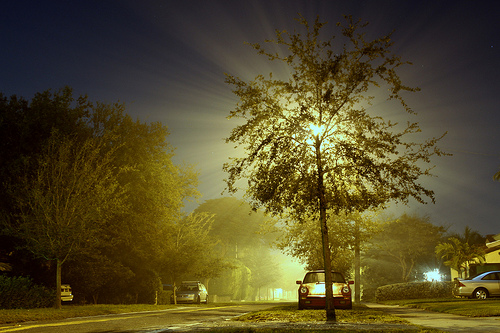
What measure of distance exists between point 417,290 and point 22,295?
101ft

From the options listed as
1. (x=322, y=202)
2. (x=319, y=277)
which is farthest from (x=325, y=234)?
(x=319, y=277)

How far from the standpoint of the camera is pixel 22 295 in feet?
67.1

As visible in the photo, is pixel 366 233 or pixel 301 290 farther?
pixel 366 233

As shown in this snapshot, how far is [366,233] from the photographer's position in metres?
31.5

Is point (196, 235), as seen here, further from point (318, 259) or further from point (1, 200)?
point (1, 200)

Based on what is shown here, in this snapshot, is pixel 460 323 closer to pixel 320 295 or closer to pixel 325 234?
pixel 325 234

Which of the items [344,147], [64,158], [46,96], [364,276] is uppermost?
[46,96]

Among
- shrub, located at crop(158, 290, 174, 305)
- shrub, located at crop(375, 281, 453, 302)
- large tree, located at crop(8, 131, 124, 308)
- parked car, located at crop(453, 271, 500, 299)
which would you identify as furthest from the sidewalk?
shrub, located at crop(375, 281, 453, 302)

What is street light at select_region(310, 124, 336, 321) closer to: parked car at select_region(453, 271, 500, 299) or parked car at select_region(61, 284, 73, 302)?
parked car at select_region(61, 284, 73, 302)

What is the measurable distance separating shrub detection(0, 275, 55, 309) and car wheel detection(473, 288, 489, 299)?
2335 cm

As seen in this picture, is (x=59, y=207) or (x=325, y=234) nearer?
(x=325, y=234)

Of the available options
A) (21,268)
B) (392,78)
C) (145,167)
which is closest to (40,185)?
(21,268)

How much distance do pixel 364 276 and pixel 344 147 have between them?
51.1 m

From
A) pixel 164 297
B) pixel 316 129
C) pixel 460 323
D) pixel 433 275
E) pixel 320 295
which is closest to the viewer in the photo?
pixel 460 323
